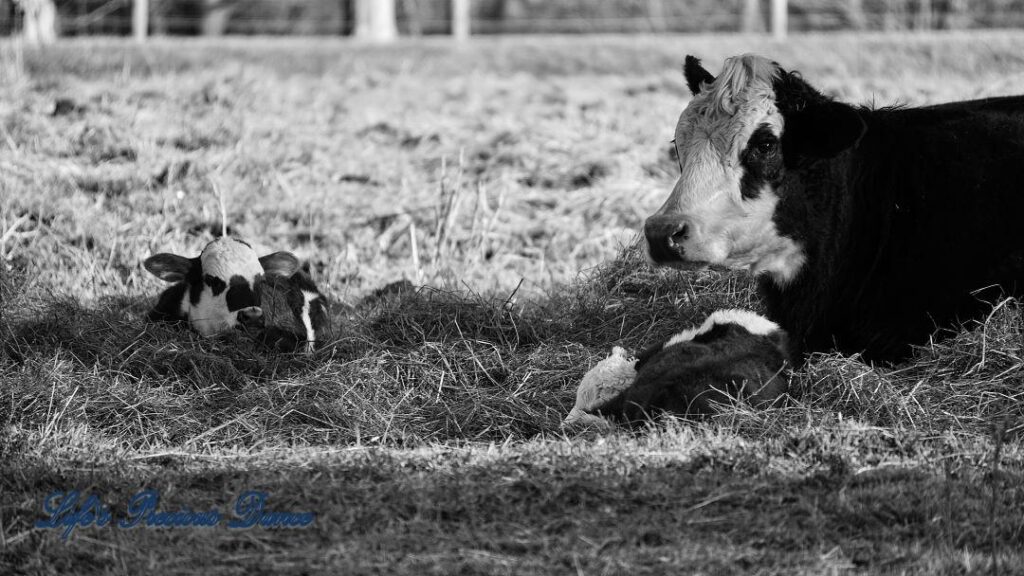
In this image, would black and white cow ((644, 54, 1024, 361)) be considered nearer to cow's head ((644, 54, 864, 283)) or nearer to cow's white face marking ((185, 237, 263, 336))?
cow's head ((644, 54, 864, 283))

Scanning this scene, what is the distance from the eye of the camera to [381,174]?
36.9 feet

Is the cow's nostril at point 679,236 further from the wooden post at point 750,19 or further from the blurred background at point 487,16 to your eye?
the wooden post at point 750,19

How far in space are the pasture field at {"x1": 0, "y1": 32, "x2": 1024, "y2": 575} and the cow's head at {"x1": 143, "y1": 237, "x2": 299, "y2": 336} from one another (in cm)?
18

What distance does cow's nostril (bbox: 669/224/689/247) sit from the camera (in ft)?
19.2

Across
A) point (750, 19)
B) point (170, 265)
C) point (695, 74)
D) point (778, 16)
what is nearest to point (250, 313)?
point (170, 265)

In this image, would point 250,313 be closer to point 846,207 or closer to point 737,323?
point 737,323

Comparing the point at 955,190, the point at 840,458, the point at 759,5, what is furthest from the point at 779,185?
the point at 759,5

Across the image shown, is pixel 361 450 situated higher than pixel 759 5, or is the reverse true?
pixel 759 5

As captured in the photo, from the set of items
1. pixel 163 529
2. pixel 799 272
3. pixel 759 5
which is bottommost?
pixel 163 529

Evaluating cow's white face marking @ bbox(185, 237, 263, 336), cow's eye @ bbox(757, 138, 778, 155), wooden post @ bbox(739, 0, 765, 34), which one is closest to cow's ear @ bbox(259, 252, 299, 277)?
cow's white face marking @ bbox(185, 237, 263, 336)

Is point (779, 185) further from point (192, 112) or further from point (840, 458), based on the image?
point (192, 112)

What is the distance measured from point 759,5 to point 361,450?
58.6ft

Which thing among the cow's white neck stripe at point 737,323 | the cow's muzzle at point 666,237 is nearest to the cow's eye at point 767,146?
the cow's muzzle at point 666,237

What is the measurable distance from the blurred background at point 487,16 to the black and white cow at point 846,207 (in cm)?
1338
